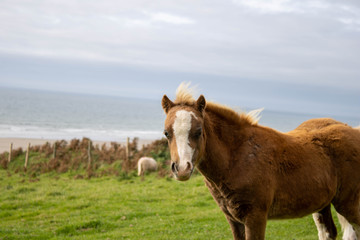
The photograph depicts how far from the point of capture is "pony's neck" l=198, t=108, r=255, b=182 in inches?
183

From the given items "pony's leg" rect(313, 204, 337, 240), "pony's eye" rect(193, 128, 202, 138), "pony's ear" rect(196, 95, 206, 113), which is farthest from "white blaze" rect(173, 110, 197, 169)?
"pony's leg" rect(313, 204, 337, 240)

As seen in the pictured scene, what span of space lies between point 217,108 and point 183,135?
44.9 inches

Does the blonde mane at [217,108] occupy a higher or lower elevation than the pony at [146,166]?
higher

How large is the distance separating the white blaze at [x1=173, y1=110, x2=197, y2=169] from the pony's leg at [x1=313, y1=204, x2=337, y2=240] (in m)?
3.17

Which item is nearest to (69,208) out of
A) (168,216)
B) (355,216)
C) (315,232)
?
(168,216)

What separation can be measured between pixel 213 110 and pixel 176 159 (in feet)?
4.30

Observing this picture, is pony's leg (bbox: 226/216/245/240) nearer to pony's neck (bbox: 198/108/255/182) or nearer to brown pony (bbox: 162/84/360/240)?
brown pony (bbox: 162/84/360/240)

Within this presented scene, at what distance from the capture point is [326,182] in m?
5.00

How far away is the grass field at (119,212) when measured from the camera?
9.50 metres

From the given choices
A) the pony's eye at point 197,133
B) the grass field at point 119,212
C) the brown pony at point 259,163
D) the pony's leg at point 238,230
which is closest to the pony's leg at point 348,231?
the brown pony at point 259,163

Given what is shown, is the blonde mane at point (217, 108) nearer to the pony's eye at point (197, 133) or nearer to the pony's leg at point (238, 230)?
the pony's eye at point (197, 133)

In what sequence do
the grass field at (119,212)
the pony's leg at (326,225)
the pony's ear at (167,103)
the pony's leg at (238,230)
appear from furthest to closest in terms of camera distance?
the grass field at (119,212) → the pony's leg at (326,225) → the pony's leg at (238,230) → the pony's ear at (167,103)

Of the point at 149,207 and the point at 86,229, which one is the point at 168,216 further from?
the point at 86,229

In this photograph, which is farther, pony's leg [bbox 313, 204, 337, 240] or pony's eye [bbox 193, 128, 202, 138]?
pony's leg [bbox 313, 204, 337, 240]
